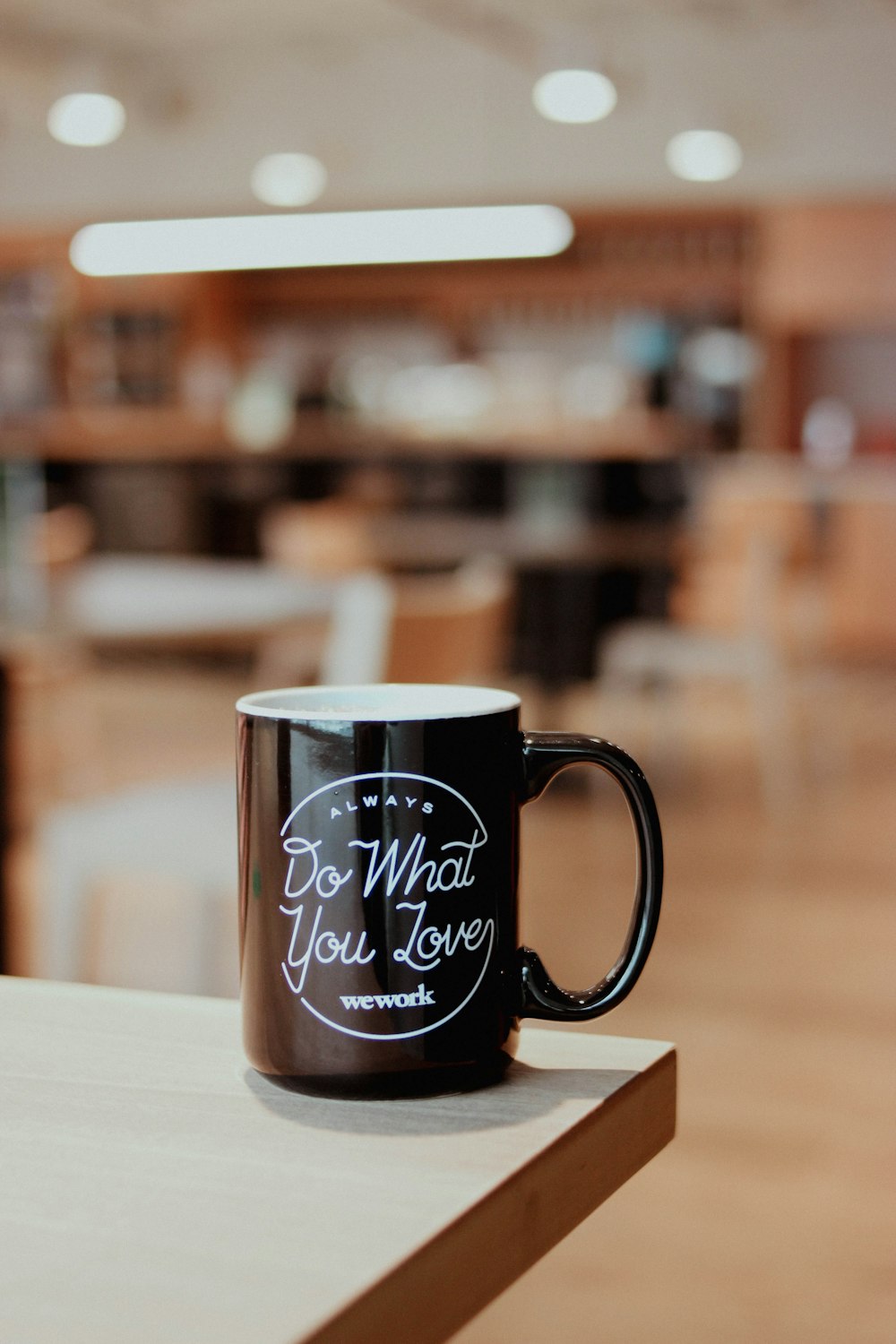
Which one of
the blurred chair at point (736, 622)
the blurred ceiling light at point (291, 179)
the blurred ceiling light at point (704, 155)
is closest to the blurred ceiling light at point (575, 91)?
the blurred ceiling light at point (704, 155)

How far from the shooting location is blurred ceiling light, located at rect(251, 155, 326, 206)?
6652 mm

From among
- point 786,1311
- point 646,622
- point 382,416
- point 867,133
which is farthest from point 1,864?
point 382,416

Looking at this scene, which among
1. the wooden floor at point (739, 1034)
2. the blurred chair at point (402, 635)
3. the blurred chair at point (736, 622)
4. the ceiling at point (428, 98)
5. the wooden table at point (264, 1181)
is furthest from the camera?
the ceiling at point (428, 98)

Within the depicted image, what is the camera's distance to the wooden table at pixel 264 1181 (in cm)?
37

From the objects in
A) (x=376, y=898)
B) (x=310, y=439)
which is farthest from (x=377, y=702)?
(x=310, y=439)

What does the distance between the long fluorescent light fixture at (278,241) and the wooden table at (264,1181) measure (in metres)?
8.43

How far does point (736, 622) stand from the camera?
191 inches

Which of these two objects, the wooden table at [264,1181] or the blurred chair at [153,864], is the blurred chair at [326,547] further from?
the wooden table at [264,1181]

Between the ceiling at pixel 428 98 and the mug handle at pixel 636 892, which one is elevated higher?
the ceiling at pixel 428 98

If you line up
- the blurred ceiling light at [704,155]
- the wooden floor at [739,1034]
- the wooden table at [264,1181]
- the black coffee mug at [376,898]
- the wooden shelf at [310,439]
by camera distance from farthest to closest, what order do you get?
the wooden shelf at [310,439], the blurred ceiling light at [704,155], the wooden floor at [739,1034], the black coffee mug at [376,898], the wooden table at [264,1181]

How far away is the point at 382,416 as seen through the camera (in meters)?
9.42

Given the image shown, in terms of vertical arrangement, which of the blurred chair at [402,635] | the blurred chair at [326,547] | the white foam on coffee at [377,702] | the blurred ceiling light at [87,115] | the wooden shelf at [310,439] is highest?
the blurred ceiling light at [87,115]

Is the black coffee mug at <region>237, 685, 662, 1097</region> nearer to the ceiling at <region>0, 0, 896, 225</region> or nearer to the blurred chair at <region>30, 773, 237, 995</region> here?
the blurred chair at <region>30, 773, 237, 995</region>

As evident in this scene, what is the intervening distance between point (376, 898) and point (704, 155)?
602cm
